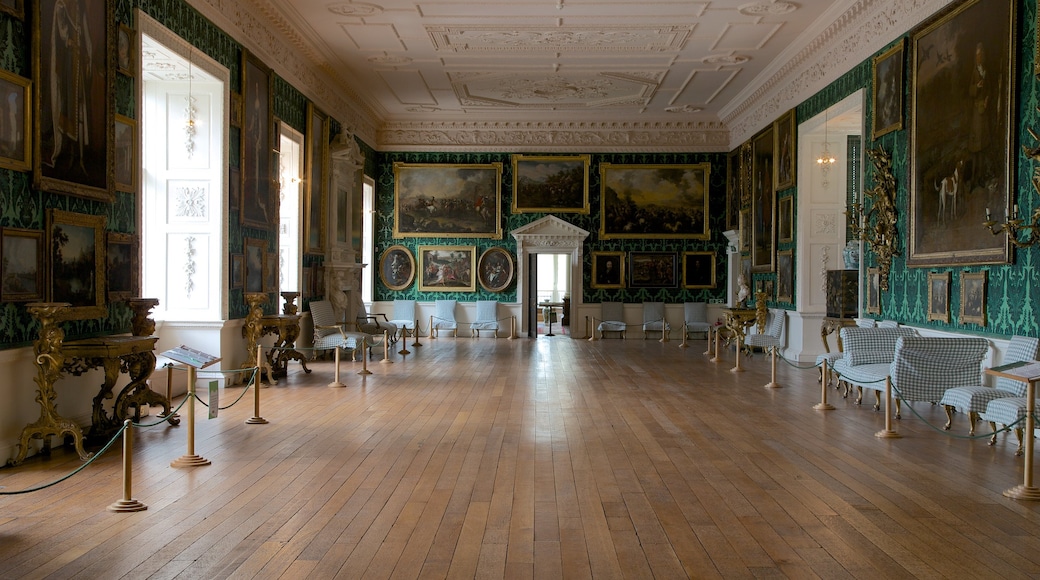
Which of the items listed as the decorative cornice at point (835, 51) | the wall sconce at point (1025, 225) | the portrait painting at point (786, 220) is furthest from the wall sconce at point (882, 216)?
the portrait painting at point (786, 220)

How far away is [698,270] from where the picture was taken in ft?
81.5

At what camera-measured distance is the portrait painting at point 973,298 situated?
33.8ft

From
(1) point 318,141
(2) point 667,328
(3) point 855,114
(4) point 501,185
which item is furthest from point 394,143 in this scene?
(3) point 855,114

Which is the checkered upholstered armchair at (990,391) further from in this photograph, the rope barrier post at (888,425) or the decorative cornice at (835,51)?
the decorative cornice at (835,51)

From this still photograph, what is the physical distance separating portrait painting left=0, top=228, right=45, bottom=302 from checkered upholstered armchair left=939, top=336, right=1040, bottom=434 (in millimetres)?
9936

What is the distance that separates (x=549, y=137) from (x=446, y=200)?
3.81m

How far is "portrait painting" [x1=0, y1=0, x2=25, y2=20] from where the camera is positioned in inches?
292

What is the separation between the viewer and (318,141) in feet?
58.5

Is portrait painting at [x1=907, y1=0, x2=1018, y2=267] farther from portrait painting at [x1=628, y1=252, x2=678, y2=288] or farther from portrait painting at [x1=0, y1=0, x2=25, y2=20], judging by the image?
portrait painting at [x1=628, y1=252, x2=678, y2=288]

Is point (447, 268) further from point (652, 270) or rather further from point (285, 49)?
point (285, 49)

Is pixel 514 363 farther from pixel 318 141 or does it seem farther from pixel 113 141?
pixel 113 141

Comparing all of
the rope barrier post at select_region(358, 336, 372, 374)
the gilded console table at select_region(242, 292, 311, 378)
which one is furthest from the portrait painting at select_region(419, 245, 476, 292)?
the gilded console table at select_region(242, 292, 311, 378)

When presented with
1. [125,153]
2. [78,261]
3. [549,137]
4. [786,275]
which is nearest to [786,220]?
[786,275]

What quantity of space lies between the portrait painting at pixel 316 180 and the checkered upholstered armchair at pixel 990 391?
12590 millimetres
